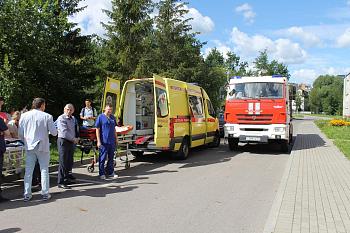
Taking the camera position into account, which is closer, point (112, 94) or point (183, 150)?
point (112, 94)

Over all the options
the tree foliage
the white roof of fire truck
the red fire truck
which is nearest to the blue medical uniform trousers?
the red fire truck

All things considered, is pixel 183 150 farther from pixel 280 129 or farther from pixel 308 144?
pixel 308 144

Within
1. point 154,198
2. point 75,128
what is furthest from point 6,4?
point 154,198

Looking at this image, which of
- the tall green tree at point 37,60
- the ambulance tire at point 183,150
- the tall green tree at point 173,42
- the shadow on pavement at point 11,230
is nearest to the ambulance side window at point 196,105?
the ambulance tire at point 183,150

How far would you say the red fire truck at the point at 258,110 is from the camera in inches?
564

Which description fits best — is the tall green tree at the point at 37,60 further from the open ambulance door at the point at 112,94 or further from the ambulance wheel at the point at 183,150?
the ambulance wheel at the point at 183,150

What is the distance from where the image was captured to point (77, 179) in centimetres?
903

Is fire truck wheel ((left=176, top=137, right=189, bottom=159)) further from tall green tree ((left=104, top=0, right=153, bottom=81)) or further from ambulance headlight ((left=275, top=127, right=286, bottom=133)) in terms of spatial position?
tall green tree ((left=104, top=0, right=153, bottom=81))

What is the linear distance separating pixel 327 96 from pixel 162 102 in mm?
102209

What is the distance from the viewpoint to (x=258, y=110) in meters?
14.5

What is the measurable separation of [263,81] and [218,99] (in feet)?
97.0

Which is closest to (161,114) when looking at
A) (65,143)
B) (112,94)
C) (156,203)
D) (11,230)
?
(112,94)

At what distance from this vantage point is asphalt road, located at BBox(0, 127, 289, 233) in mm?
5574

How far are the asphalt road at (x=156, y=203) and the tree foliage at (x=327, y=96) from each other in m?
87.3
